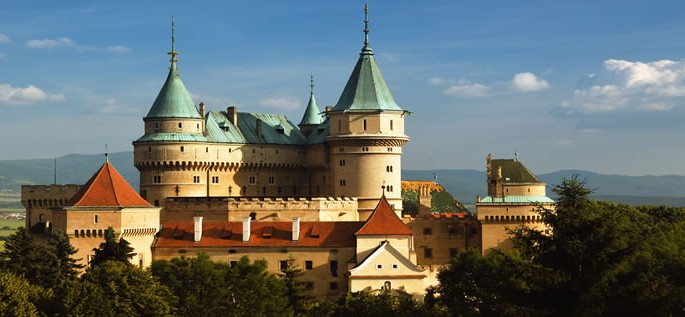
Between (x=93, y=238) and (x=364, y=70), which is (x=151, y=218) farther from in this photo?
(x=364, y=70)

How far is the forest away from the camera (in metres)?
48.0

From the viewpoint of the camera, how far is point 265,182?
11400 centimetres

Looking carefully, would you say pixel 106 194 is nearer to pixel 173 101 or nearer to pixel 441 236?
pixel 173 101

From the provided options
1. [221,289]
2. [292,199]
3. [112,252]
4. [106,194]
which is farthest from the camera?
[292,199]

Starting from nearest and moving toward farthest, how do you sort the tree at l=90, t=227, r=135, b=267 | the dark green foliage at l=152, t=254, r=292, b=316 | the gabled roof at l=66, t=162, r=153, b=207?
1. the dark green foliage at l=152, t=254, r=292, b=316
2. the tree at l=90, t=227, r=135, b=267
3. the gabled roof at l=66, t=162, r=153, b=207

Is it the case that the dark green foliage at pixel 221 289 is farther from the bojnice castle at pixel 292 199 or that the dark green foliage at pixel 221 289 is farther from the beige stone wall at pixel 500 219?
the beige stone wall at pixel 500 219

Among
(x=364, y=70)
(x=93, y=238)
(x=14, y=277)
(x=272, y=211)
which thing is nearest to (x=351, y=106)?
(x=364, y=70)

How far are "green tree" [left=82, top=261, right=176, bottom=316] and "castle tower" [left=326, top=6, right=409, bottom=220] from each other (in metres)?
36.3

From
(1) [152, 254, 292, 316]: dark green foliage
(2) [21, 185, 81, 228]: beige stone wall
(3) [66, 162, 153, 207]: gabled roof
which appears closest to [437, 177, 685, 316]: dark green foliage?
(1) [152, 254, 292, 316]: dark green foliage

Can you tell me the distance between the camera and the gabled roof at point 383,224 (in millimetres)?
91000

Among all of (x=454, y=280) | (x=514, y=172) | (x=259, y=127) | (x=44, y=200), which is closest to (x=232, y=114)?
(x=259, y=127)

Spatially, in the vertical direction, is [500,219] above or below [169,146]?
below

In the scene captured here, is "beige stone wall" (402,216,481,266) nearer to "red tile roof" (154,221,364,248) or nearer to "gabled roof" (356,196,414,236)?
"gabled roof" (356,196,414,236)

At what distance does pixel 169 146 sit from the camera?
10588cm
